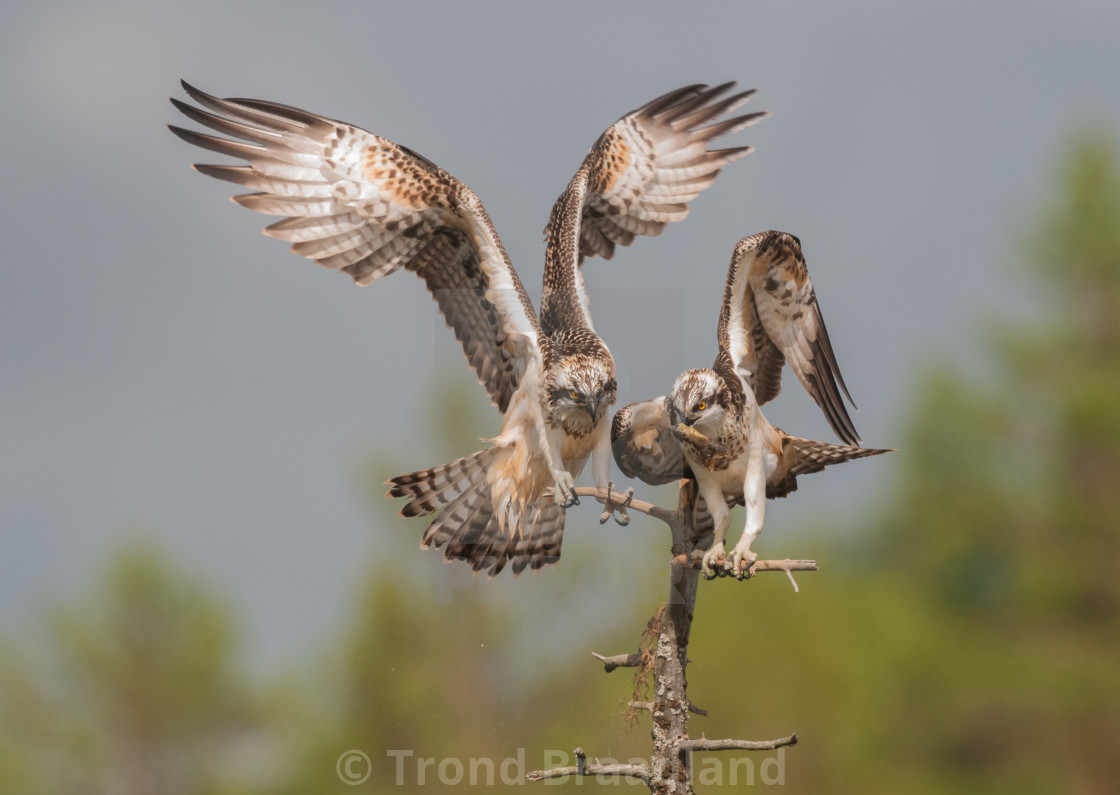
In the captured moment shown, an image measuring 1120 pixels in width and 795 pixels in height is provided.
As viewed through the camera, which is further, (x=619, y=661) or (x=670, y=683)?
(x=619, y=661)

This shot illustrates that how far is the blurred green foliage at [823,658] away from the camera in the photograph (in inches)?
704

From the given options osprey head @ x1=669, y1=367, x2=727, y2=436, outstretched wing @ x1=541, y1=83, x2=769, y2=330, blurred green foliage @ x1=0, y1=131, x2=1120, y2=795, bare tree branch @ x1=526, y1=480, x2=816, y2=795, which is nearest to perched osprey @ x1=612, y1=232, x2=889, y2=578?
osprey head @ x1=669, y1=367, x2=727, y2=436

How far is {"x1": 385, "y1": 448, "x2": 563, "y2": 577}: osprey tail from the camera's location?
6.81 metres

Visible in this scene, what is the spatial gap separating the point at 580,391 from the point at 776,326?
1.39 meters

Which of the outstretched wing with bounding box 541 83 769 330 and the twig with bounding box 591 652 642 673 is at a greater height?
the outstretched wing with bounding box 541 83 769 330

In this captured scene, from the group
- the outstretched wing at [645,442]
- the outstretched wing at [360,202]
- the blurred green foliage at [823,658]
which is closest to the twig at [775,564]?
the outstretched wing at [645,442]

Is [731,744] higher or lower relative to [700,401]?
lower

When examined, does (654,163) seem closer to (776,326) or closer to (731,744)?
(776,326)

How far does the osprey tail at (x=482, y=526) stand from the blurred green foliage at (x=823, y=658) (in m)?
9.94

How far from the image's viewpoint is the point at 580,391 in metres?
5.98

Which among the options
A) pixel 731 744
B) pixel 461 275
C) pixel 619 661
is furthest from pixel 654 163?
pixel 731 744

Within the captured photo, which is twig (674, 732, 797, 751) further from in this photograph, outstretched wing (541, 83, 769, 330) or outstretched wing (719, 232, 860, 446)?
outstretched wing (541, 83, 769, 330)

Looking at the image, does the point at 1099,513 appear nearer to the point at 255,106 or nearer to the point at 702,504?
the point at 702,504

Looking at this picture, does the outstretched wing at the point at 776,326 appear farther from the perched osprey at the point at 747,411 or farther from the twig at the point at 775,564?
the twig at the point at 775,564
